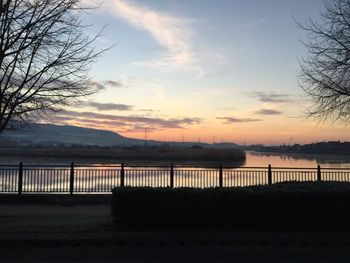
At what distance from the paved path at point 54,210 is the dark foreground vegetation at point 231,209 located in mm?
4192

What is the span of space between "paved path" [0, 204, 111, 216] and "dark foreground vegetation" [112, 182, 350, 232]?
13.8ft

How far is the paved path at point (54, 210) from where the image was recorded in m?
15.0

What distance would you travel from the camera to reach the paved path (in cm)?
1498

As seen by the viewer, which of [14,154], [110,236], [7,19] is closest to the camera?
[110,236]

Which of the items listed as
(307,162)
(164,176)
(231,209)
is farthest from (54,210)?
(307,162)

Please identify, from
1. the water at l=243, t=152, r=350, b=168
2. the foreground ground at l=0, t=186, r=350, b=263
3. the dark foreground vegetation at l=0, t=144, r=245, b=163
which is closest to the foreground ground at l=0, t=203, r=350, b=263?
the foreground ground at l=0, t=186, r=350, b=263

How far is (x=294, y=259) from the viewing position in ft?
28.6

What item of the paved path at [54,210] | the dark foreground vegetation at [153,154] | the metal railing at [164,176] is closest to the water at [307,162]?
the dark foreground vegetation at [153,154]

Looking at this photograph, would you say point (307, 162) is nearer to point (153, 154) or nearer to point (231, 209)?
point (153, 154)

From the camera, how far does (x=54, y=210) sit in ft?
53.2

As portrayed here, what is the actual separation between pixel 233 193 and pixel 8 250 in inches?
181

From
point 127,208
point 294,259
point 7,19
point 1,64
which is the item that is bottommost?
point 294,259

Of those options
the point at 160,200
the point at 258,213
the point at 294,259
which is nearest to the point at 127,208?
the point at 160,200

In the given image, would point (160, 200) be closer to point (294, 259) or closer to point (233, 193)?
point (233, 193)
